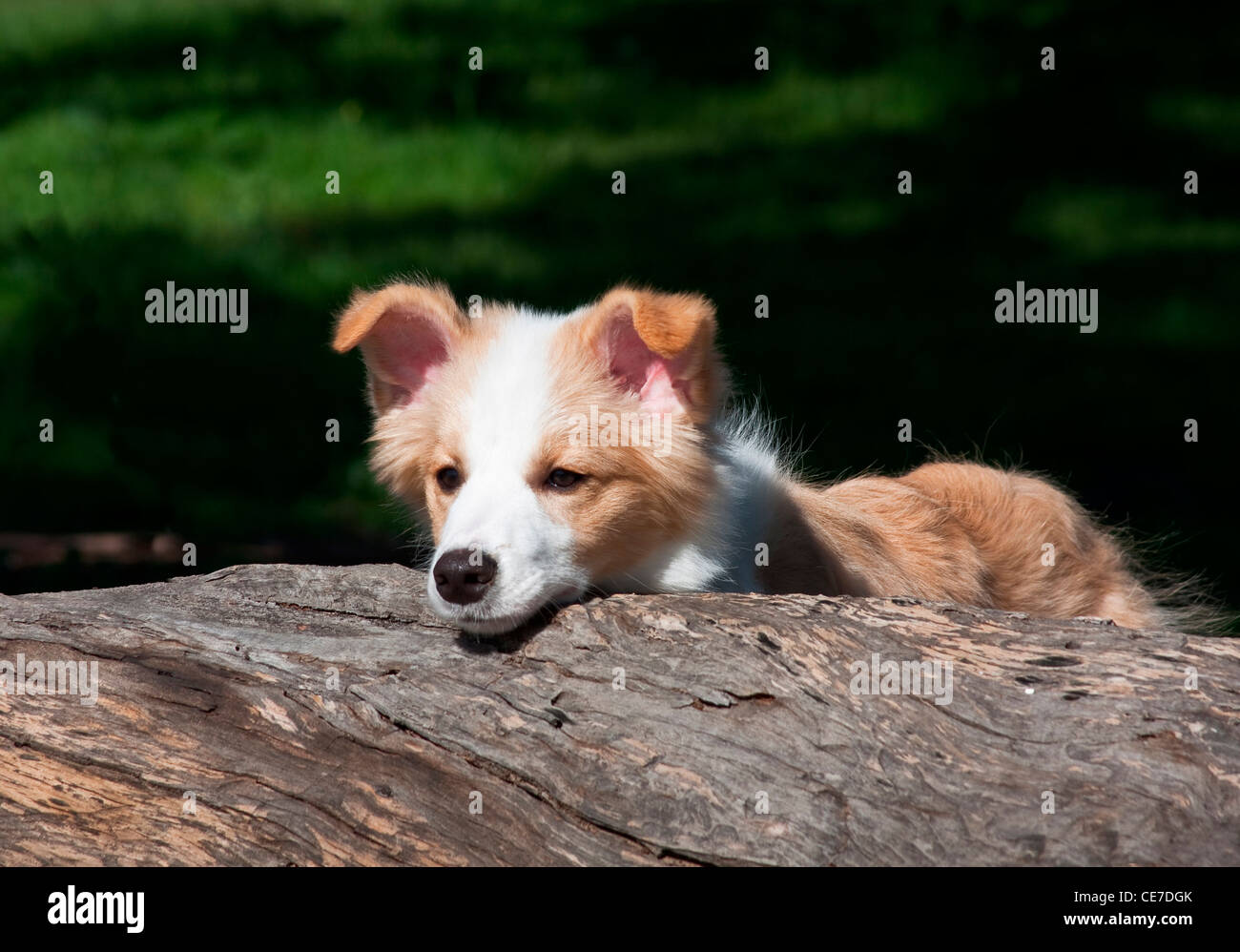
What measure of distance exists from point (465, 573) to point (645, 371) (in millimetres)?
1081

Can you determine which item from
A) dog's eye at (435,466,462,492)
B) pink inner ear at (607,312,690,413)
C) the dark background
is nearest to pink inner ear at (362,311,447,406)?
dog's eye at (435,466,462,492)

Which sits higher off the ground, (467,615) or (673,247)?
(673,247)

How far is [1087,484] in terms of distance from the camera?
25.9ft

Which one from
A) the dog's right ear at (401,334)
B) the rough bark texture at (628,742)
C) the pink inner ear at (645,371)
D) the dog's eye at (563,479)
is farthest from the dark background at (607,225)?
the rough bark texture at (628,742)

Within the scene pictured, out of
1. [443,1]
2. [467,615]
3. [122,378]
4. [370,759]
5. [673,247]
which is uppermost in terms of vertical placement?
[443,1]

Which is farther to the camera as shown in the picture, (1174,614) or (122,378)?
(122,378)

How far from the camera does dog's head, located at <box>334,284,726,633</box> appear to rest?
12.8ft

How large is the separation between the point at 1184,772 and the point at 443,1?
1090 centimetres

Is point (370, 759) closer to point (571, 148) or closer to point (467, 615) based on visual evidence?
point (467, 615)

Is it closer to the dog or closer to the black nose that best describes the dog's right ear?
the dog

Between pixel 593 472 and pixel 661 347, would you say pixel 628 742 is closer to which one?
pixel 593 472

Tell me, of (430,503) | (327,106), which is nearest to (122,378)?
(327,106)

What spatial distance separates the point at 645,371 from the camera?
14.7 feet

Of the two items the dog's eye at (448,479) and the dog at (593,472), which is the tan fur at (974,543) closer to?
the dog at (593,472)
